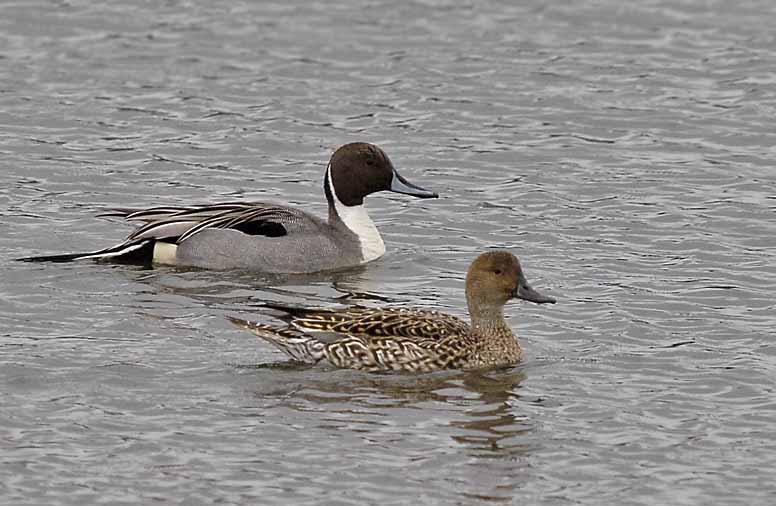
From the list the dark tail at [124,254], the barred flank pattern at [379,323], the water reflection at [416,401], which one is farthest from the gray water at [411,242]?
the barred flank pattern at [379,323]

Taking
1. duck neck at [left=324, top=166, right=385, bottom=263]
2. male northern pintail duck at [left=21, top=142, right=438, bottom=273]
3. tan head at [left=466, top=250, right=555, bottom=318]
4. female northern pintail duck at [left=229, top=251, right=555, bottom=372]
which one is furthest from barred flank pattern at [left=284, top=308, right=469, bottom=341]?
duck neck at [left=324, top=166, right=385, bottom=263]

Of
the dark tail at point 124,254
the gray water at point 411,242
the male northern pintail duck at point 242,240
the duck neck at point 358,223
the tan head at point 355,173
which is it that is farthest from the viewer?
the tan head at point 355,173

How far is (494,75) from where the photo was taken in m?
19.6

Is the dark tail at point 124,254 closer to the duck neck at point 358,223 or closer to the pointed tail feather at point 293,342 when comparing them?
the duck neck at point 358,223

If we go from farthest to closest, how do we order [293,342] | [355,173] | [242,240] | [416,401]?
[355,173] < [242,240] < [293,342] < [416,401]

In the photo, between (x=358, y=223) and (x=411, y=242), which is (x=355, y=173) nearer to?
(x=358, y=223)

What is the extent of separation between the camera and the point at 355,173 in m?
15.1

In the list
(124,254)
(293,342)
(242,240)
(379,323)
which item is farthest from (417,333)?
(124,254)

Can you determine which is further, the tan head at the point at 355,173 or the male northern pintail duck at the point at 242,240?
the tan head at the point at 355,173

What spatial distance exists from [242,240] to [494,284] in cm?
317

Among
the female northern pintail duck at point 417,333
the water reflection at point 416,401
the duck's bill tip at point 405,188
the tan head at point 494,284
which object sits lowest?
the water reflection at point 416,401

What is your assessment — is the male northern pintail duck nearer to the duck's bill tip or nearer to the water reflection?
the duck's bill tip

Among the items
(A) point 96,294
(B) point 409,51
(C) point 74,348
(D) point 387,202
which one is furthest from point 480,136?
(C) point 74,348

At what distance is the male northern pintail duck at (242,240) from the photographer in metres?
14.4
